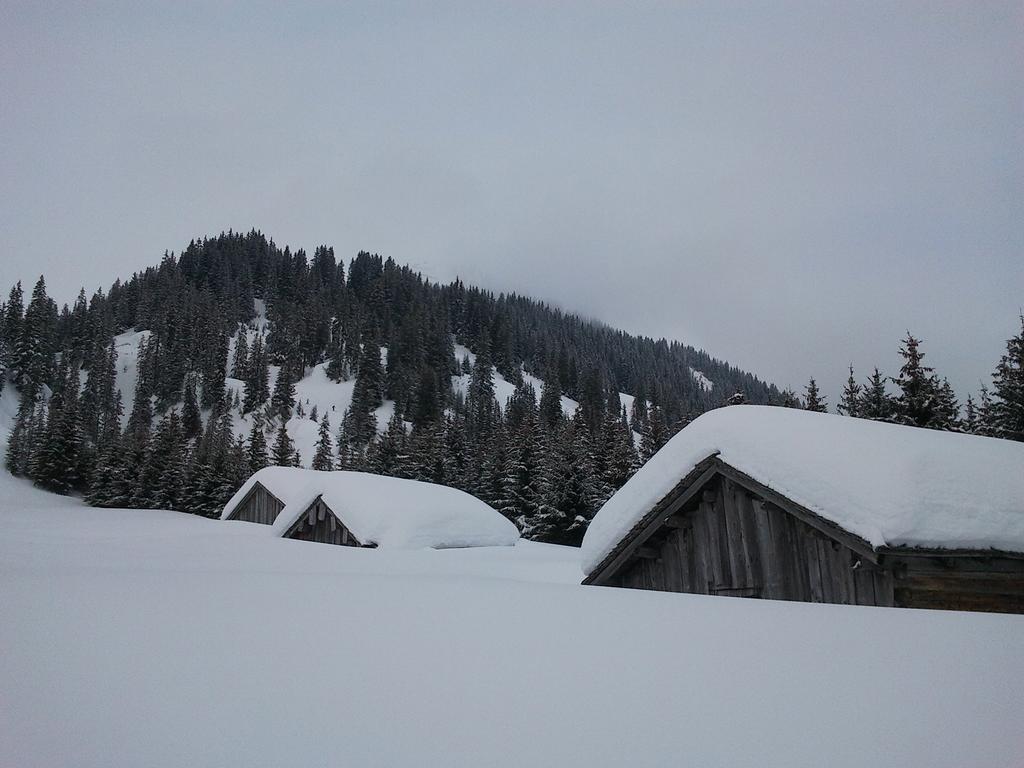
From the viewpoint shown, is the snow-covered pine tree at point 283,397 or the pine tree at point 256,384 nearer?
the snow-covered pine tree at point 283,397

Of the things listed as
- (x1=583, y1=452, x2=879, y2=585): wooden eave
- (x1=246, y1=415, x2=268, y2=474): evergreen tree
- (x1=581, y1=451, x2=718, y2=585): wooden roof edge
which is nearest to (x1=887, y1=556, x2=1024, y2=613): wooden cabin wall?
(x1=583, y1=452, x2=879, y2=585): wooden eave

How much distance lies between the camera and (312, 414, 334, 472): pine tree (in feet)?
211

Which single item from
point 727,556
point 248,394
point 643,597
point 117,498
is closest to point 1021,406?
point 727,556

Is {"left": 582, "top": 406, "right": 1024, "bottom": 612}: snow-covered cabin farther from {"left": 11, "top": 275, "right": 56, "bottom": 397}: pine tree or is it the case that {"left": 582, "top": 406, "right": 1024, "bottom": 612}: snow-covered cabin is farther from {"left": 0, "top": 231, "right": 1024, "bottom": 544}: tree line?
{"left": 11, "top": 275, "right": 56, "bottom": 397}: pine tree

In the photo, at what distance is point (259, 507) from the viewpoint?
1319 inches

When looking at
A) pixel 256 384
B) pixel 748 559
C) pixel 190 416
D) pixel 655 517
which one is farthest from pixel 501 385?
pixel 748 559

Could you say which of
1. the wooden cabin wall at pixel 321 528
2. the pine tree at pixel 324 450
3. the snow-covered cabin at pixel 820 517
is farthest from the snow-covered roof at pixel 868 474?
the pine tree at pixel 324 450

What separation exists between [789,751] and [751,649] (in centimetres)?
129

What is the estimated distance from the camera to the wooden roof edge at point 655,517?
28.3 ft

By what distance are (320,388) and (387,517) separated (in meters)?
94.9

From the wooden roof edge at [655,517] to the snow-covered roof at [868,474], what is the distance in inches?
3.0

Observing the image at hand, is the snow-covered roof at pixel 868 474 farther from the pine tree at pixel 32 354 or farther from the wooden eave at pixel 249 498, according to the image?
the pine tree at pixel 32 354

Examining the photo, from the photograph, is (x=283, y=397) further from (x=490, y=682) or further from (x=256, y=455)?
(x=490, y=682)

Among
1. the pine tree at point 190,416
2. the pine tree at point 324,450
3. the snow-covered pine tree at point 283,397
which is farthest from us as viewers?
the snow-covered pine tree at point 283,397
